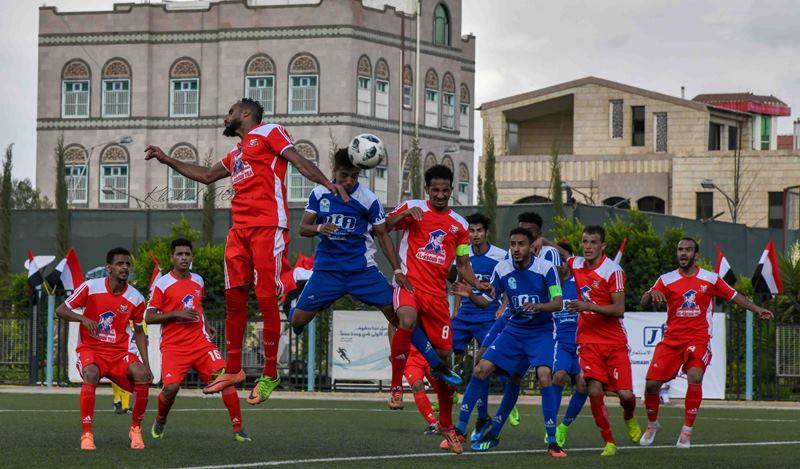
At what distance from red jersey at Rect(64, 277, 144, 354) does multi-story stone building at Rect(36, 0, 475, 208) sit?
60.6 metres

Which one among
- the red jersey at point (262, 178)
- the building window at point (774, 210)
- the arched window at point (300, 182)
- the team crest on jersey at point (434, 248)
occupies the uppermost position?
the arched window at point (300, 182)

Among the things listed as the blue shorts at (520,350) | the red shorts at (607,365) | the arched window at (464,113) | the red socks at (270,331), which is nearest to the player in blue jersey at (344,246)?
the red socks at (270,331)

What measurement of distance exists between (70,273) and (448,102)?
55013mm

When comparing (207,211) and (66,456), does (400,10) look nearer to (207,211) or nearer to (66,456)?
(207,211)

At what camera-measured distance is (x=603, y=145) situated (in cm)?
7656

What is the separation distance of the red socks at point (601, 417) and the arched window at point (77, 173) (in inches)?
2715

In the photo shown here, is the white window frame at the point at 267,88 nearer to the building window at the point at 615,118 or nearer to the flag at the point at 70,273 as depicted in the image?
the building window at the point at 615,118

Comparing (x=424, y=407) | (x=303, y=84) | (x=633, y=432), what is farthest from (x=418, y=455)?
(x=303, y=84)

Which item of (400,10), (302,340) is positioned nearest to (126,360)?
(302,340)

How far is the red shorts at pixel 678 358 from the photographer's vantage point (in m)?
17.1

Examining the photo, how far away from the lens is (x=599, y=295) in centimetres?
1625

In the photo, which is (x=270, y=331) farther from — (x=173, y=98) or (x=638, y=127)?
→ (x=173, y=98)

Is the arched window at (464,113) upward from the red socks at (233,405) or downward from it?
upward

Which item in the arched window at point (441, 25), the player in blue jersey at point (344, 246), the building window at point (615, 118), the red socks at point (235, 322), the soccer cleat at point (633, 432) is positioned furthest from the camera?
the arched window at point (441, 25)
